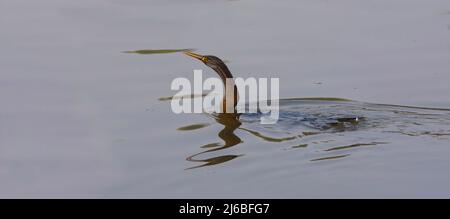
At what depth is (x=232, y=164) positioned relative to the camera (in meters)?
7.34

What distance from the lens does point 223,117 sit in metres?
8.54

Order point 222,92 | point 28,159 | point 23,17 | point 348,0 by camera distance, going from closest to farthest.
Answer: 1. point 28,159
2. point 222,92
3. point 23,17
4. point 348,0

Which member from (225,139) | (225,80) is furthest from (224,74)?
(225,139)

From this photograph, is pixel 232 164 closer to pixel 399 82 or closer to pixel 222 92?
pixel 222 92

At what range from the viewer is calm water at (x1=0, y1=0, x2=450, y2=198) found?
278 inches

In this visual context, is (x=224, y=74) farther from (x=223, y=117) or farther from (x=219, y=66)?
(x=223, y=117)

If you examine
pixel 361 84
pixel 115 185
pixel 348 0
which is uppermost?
pixel 348 0

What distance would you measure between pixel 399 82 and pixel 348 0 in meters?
2.37

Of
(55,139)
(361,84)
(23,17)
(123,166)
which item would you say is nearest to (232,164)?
(123,166)

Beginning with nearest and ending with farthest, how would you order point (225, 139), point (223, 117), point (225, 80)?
point (225, 139) → point (223, 117) → point (225, 80)

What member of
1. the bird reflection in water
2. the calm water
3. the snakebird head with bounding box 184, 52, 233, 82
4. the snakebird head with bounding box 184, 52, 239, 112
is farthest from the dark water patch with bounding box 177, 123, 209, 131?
the snakebird head with bounding box 184, 52, 233, 82

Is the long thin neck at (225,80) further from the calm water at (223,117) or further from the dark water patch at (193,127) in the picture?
the dark water patch at (193,127)

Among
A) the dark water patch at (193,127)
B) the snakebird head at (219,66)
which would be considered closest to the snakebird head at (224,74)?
the snakebird head at (219,66)

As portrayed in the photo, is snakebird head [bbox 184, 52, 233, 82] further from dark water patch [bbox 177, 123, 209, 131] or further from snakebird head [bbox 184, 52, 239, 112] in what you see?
dark water patch [bbox 177, 123, 209, 131]
